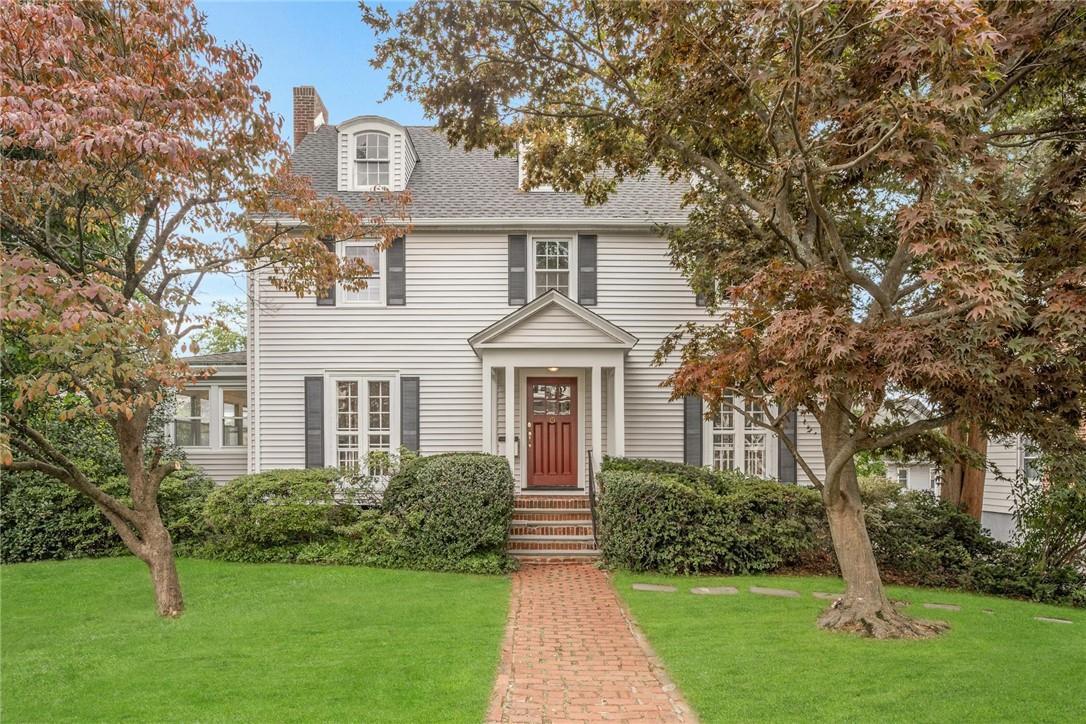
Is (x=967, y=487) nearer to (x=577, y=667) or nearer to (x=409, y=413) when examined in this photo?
(x=577, y=667)

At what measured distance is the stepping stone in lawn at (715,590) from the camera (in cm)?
795

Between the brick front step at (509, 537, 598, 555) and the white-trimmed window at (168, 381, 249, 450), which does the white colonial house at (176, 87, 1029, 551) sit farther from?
the brick front step at (509, 537, 598, 555)

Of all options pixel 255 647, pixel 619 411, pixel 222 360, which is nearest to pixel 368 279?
pixel 222 360

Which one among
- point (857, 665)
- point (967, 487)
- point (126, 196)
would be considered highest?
point (126, 196)

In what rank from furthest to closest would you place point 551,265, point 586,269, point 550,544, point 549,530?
point 551,265, point 586,269, point 549,530, point 550,544

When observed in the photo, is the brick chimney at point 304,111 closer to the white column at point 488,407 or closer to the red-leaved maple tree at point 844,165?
the white column at point 488,407

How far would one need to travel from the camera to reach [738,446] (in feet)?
40.4

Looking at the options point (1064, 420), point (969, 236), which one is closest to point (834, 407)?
point (1064, 420)

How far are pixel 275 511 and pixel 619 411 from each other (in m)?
5.88

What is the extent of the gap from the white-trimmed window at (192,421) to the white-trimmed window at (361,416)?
3.17m

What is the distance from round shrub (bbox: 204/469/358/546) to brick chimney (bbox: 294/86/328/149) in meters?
9.02

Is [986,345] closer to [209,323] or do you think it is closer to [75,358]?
[75,358]

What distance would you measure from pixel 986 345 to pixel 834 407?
1.97 m

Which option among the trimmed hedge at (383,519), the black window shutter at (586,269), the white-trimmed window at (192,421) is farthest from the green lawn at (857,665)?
the white-trimmed window at (192,421)
